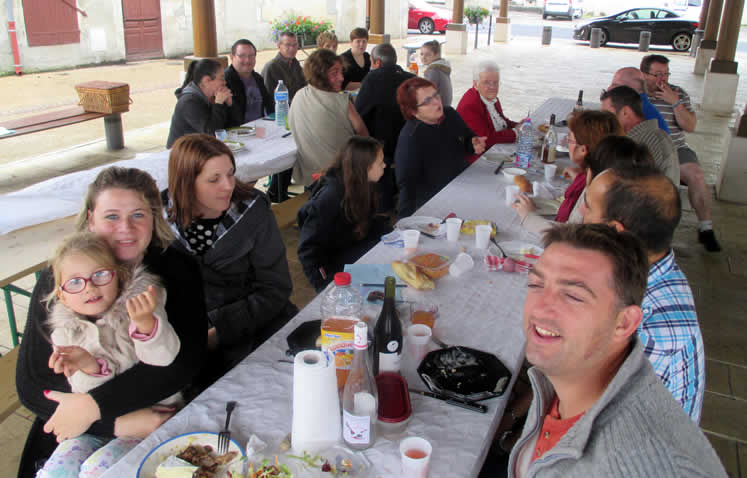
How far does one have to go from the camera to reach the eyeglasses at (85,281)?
1.77 meters

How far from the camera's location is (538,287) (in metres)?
1.47

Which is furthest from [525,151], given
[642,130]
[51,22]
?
[51,22]

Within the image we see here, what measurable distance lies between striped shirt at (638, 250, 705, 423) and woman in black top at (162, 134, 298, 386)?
4.86ft

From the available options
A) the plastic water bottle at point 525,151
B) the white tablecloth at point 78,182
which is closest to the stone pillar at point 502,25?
the white tablecloth at point 78,182

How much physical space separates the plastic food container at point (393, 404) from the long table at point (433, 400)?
3 centimetres

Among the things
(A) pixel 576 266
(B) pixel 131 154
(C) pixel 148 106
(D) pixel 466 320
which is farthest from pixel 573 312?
(C) pixel 148 106

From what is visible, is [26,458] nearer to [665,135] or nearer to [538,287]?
[538,287]

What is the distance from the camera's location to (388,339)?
6.02ft

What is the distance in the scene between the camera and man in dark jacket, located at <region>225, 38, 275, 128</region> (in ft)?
17.8

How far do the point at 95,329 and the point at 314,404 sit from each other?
2.57 ft

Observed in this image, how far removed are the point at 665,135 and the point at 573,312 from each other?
3131 mm

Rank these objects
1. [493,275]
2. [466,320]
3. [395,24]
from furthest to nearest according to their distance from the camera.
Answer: [395,24] → [493,275] → [466,320]

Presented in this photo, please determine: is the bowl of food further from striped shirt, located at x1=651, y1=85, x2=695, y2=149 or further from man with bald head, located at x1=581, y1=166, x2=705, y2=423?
striped shirt, located at x1=651, y1=85, x2=695, y2=149

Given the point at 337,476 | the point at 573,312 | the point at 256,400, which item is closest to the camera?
the point at 573,312
